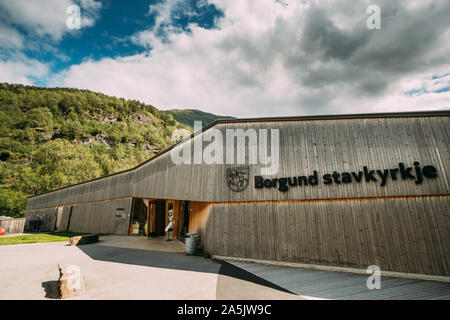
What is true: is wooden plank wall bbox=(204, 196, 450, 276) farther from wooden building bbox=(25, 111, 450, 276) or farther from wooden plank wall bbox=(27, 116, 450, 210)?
wooden plank wall bbox=(27, 116, 450, 210)

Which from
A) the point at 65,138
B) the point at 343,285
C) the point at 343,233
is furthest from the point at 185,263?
the point at 65,138

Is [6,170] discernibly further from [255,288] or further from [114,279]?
[255,288]

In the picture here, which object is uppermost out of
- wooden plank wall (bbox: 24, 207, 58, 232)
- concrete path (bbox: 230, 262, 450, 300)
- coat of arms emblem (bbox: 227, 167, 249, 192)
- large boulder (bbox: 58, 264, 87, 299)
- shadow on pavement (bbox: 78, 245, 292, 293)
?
coat of arms emblem (bbox: 227, 167, 249, 192)

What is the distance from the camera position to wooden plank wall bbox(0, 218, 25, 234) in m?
21.1

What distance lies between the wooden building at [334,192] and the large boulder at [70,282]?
5698 mm

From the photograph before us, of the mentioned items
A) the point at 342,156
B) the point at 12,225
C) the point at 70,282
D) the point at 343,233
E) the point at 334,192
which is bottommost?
the point at 70,282

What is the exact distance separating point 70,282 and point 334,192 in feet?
31.6

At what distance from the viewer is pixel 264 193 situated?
30.5 ft

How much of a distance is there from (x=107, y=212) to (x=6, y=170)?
5643 cm

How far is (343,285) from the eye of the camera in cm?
625

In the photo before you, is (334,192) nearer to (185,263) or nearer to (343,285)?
(343,285)

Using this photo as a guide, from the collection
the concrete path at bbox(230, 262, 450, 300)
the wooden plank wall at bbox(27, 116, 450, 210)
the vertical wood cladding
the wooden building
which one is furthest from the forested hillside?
the concrete path at bbox(230, 262, 450, 300)

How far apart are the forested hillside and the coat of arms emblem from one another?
3460 cm

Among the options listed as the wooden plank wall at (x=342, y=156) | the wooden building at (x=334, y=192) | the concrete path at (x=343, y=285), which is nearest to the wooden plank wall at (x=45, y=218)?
the wooden plank wall at (x=342, y=156)
